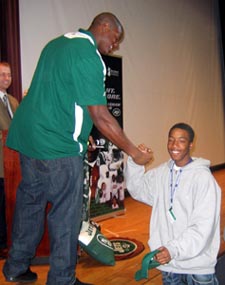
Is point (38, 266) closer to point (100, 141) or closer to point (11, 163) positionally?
point (11, 163)

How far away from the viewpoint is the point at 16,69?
322 cm

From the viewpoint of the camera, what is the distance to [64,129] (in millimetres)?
1795

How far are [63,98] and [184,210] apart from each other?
765 mm

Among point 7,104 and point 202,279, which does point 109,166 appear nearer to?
point 7,104

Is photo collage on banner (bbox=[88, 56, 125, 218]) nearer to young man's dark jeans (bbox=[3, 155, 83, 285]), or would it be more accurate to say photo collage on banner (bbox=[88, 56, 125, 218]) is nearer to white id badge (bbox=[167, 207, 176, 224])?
young man's dark jeans (bbox=[3, 155, 83, 285])

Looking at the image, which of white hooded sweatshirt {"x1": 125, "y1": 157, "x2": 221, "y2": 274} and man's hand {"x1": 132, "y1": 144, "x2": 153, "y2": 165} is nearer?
white hooded sweatshirt {"x1": 125, "y1": 157, "x2": 221, "y2": 274}

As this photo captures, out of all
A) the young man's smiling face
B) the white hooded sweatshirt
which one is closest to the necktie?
the white hooded sweatshirt

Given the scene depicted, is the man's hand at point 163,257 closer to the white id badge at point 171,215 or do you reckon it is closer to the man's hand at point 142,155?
the white id badge at point 171,215

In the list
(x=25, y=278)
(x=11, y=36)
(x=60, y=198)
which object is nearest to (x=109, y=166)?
(x=11, y=36)

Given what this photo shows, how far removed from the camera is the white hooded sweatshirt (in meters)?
1.59

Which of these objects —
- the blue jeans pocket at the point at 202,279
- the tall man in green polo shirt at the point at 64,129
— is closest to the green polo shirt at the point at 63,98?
the tall man in green polo shirt at the point at 64,129

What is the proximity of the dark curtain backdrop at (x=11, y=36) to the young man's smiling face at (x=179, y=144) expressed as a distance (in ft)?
6.28

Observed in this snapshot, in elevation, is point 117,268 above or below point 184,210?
below

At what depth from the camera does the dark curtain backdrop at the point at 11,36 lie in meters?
3.13
